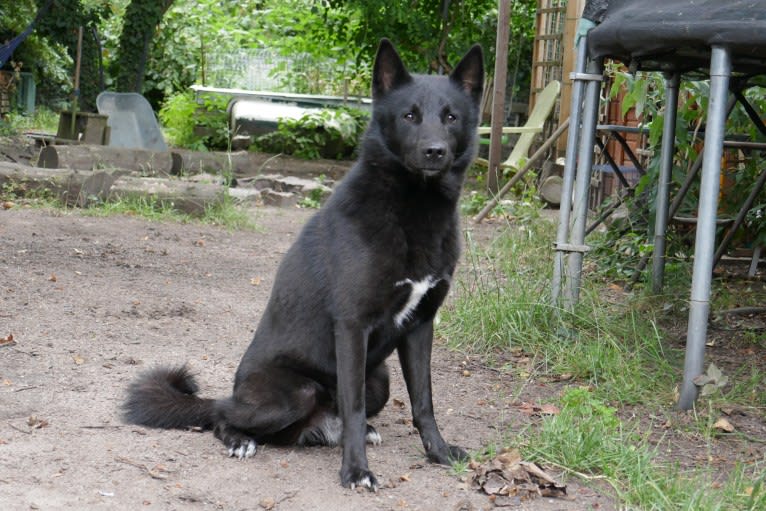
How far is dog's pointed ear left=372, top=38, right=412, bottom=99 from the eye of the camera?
3.13m

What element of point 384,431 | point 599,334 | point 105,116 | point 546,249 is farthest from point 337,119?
point 384,431

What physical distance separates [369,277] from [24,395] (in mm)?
1528

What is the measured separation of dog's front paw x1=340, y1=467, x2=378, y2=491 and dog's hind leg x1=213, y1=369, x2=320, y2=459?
1.00 feet

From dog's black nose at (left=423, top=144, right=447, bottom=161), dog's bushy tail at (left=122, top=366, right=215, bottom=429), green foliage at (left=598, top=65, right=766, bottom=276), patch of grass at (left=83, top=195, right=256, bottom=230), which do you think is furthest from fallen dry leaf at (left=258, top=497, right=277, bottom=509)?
patch of grass at (left=83, top=195, right=256, bottom=230)

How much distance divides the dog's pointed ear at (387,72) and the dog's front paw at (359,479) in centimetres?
126

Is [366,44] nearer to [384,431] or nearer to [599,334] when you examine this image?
[599,334]

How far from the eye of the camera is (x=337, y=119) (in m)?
12.2

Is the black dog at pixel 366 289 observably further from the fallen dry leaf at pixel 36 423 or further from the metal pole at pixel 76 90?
the metal pole at pixel 76 90

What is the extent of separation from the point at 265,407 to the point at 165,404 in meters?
0.45

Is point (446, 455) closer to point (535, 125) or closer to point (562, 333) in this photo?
point (562, 333)

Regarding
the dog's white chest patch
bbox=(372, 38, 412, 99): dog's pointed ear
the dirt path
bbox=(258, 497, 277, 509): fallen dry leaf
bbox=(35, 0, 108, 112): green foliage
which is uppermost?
bbox=(35, 0, 108, 112): green foliage

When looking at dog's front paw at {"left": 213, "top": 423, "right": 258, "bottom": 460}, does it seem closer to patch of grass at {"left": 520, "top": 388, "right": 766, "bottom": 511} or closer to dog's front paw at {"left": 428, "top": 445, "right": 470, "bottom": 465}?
dog's front paw at {"left": 428, "top": 445, "right": 470, "bottom": 465}

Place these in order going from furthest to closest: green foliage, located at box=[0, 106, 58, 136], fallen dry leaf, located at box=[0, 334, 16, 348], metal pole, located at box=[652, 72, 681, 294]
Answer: green foliage, located at box=[0, 106, 58, 136], metal pole, located at box=[652, 72, 681, 294], fallen dry leaf, located at box=[0, 334, 16, 348]

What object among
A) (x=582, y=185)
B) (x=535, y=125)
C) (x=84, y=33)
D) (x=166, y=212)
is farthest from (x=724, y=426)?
(x=84, y=33)
